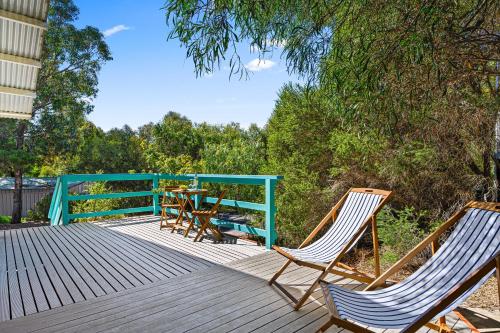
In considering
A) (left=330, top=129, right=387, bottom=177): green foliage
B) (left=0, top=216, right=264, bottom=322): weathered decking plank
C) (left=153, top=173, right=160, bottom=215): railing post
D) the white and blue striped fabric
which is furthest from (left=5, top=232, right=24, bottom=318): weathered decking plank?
(left=330, top=129, right=387, bottom=177): green foliage

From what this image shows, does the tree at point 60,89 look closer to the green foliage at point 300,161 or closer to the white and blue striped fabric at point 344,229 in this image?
the green foliage at point 300,161

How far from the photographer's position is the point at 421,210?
197 inches

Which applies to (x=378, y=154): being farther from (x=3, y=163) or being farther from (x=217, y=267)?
(x=3, y=163)

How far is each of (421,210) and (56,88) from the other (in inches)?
529

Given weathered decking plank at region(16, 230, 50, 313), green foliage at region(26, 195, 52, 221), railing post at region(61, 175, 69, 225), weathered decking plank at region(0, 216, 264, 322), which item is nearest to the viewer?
weathered decking plank at region(16, 230, 50, 313)

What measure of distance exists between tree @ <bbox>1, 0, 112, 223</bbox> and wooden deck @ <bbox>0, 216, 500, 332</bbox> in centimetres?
968

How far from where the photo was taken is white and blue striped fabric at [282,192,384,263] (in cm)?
295

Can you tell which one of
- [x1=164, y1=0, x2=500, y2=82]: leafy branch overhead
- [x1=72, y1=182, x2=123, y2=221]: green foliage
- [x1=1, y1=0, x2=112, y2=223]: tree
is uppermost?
[x1=1, y1=0, x2=112, y2=223]: tree

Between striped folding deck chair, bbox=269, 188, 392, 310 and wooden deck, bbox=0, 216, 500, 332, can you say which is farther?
striped folding deck chair, bbox=269, 188, 392, 310

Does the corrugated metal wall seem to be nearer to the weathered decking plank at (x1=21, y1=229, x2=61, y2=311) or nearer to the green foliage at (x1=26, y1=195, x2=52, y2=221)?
the green foliage at (x1=26, y1=195, x2=52, y2=221)

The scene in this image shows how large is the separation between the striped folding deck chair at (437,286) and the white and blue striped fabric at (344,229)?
2.19ft

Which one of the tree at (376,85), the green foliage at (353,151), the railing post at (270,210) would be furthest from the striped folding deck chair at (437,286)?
the green foliage at (353,151)

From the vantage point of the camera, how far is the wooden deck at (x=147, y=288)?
7.91 feet

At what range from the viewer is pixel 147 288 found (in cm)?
309
